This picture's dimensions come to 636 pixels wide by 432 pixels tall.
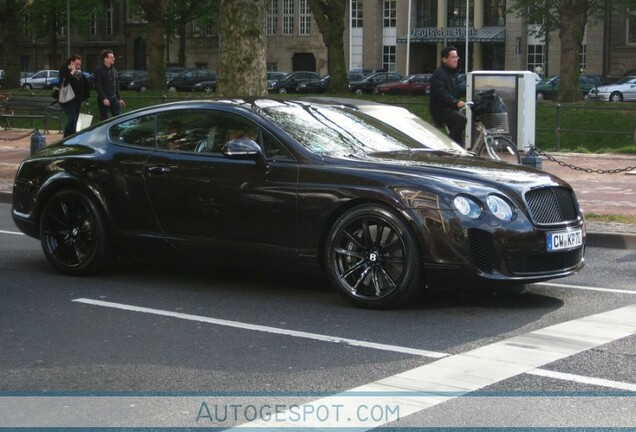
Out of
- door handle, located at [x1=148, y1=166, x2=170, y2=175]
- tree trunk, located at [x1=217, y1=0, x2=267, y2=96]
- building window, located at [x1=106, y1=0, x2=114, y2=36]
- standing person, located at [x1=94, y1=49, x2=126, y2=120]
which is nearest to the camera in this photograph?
door handle, located at [x1=148, y1=166, x2=170, y2=175]

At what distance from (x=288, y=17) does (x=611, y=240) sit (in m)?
78.9

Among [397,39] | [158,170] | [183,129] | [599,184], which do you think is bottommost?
[599,184]

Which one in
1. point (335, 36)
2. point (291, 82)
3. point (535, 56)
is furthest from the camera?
point (535, 56)

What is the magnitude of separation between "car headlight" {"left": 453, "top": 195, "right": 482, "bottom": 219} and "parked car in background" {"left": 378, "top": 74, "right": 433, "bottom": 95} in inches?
2130

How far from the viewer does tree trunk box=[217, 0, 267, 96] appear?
19.8 metres

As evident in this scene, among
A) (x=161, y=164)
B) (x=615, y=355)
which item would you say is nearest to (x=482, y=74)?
(x=161, y=164)

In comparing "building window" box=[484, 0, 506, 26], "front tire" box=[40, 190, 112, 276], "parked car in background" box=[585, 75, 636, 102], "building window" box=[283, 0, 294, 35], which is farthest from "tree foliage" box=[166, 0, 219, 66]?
"front tire" box=[40, 190, 112, 276]

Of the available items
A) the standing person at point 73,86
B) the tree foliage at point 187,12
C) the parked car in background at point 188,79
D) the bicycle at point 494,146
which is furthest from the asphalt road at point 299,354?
the tree foliage at point 187,12

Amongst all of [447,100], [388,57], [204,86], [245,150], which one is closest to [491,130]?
[447,100]

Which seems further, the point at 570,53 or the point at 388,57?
the point at 388,57

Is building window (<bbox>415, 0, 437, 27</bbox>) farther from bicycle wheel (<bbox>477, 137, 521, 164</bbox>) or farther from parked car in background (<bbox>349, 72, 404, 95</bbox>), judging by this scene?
bicycle wheel (<bbox>477, 137, 521, 164</bbox>)

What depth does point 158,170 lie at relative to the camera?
9672 millimetres

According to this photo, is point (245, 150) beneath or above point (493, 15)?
beneath

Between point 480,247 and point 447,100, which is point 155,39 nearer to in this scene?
point 447,100
